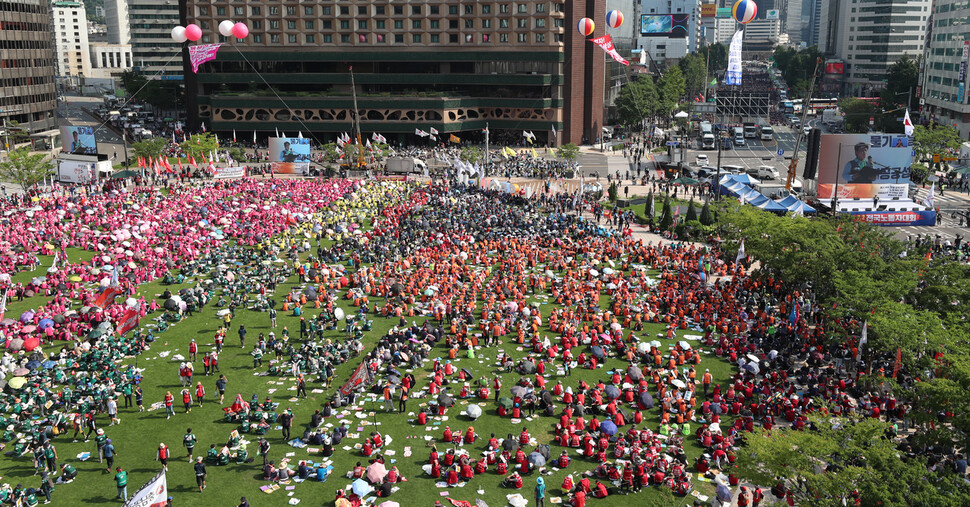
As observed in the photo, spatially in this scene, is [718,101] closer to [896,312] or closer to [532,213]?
[532,213]

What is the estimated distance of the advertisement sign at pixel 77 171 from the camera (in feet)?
252

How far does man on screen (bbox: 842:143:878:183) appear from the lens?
64062 millimetres

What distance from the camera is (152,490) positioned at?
21516mm

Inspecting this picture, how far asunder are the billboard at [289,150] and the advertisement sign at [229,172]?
477 centimetres

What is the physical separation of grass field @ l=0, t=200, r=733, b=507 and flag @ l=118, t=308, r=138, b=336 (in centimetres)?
161

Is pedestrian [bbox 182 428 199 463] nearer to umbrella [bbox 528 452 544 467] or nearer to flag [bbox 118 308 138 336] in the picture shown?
umbrella [bbox 528 452 544 467]

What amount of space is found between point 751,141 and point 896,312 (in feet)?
305

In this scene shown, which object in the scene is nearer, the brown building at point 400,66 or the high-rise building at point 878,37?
the brown building at point 400,66

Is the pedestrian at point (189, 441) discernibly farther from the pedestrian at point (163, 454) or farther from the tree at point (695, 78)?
the tree at point (695, 78)

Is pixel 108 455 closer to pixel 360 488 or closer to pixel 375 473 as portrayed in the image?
pixel 360 488

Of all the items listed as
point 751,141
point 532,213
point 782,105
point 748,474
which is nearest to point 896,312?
point 748,474

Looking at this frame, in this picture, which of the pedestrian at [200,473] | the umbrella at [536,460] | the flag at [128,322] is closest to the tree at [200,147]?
the flag at [128,322]

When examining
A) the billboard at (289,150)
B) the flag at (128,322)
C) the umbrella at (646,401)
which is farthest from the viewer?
the billboard at (289,150)

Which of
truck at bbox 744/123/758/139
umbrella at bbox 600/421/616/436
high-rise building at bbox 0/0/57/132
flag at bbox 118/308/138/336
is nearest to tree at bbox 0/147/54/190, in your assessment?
high-rise building at bbox 0/0/57/132
